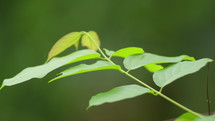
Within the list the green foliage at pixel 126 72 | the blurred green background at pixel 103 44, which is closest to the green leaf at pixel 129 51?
the green foliage at pixel 126 72

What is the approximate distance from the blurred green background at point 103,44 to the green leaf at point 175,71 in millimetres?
1786

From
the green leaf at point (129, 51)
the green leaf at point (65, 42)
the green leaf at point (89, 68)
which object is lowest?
the green leaf at point (89, 68)

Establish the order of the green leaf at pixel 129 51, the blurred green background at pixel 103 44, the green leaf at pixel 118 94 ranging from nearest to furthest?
the green leaf at pixel 118 94 → the green leaf at pixel 129 51 → the blurred green background at pixel 103 44

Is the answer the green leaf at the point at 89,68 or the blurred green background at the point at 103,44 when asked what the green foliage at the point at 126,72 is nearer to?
the green leaf at the point at 89,68

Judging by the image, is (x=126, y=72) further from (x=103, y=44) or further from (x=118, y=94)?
(x=103, y=44)

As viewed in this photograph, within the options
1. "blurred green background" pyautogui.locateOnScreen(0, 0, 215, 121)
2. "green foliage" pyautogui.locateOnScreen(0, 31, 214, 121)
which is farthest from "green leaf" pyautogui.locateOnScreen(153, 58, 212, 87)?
"blurred green background" pyautogui.locateOnScreen(0, 0, 215, 121)

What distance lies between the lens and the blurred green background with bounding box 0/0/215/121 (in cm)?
209

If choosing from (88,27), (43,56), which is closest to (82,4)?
(88,27)

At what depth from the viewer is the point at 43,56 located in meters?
2.26

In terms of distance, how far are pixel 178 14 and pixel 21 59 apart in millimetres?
1138

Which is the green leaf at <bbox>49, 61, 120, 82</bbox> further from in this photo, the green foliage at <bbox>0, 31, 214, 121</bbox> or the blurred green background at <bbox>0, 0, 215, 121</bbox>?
the blurred green background at <bbox>0, 0, 215, 121</bbox>

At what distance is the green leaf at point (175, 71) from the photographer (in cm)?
29

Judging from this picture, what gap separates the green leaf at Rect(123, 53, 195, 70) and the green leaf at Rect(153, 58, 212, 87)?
0.02m

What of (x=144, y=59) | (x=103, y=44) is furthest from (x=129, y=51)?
(x=103, y=44)
